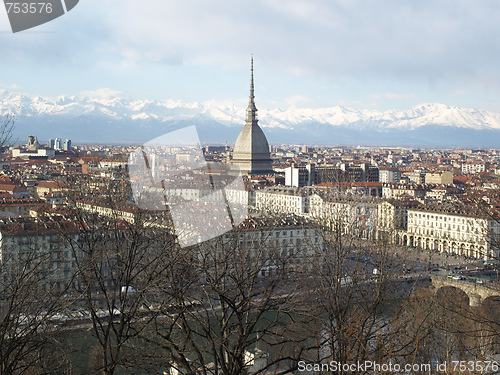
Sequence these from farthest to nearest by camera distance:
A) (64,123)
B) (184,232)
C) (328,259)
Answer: (64,123)
(184,232)
(328,259)

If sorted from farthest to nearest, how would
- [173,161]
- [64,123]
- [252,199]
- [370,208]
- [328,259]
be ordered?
[64,123] → [252,199] → [173,161] → [370,208] → [328,259]

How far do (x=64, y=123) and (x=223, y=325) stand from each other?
4710 inches

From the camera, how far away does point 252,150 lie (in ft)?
134

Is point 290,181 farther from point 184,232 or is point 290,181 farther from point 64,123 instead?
point 64,123

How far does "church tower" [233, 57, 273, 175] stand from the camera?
4097 cm

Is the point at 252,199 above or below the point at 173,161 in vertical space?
below

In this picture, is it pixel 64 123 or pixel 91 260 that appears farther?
pixel 64 123

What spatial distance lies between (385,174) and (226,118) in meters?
57.6

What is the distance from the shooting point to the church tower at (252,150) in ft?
134

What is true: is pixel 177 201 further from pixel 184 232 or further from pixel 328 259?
pixel 328 259

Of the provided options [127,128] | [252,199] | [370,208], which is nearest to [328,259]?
[370,208]

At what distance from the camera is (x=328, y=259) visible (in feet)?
19.1

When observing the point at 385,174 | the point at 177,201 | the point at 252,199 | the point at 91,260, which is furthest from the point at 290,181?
the point at 91,260

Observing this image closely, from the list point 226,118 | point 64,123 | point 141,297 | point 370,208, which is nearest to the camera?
point 141,297
